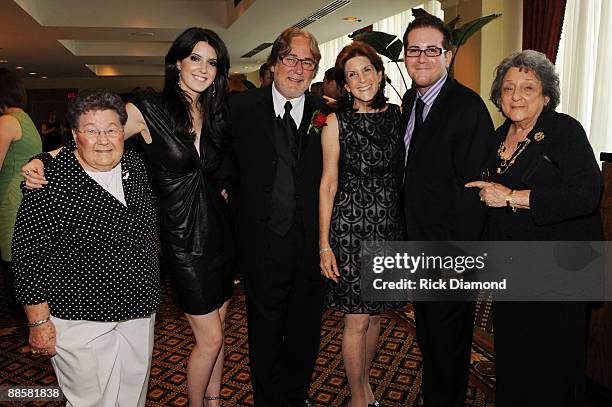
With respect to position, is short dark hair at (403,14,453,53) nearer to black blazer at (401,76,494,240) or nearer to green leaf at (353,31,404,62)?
black blazer at (401,76,494,240)

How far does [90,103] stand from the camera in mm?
1810

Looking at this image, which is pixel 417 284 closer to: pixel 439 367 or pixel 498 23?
pixel 439 367

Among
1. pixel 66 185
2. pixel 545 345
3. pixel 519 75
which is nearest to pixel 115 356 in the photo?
pixel 66 185

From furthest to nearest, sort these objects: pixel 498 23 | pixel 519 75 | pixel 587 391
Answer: pixel 498 23
pixel 587 391
pixel 519 75

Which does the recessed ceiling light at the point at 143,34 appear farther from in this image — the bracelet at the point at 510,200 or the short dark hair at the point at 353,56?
the bracelet at the point at 510,200

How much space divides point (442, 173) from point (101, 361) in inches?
62.3

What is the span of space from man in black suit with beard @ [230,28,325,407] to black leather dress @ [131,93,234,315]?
0.18m

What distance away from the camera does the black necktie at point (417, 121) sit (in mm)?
2217

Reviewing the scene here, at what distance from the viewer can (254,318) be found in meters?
2.54

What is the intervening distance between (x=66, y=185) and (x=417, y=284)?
1.56 metres

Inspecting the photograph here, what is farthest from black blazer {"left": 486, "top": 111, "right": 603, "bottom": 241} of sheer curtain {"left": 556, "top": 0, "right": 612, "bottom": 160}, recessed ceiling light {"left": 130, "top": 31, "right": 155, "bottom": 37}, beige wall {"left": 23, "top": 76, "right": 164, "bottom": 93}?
beige wall {"left": 23, "top": 76, "right": 164, "bottom": 93}

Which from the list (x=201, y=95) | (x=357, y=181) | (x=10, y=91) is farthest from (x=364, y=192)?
(x=10, y=91)

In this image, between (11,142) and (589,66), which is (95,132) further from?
(589,66)

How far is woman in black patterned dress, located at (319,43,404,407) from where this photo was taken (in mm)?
2342
